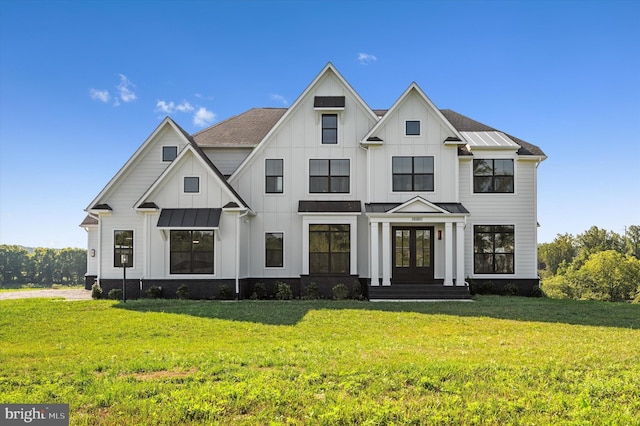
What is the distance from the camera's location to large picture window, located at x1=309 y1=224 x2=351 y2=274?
20531 mm

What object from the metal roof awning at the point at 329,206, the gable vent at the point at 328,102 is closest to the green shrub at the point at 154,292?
the metal roof awning at the point at 329,206

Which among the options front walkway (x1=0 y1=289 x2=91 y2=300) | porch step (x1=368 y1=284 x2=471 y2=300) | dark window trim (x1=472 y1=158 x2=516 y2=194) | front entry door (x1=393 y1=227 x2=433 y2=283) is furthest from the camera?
dark window trim (x1=472 y1=158 x2=516 y2=194)

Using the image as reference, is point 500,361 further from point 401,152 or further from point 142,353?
point 401,152

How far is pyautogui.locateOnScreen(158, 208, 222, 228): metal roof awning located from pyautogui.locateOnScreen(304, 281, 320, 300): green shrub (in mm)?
4758

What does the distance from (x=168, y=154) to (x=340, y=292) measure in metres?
10.2

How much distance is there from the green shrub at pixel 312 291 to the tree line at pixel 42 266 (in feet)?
265

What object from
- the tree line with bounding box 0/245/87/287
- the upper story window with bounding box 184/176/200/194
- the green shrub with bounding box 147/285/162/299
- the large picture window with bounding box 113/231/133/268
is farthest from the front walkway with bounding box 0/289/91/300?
the tree line with bounding box 0/245/87/287

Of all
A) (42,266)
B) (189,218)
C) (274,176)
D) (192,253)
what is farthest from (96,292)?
(42,266)

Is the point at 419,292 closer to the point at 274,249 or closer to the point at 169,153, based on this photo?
the point at 274,249

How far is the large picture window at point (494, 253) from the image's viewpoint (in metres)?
21.7

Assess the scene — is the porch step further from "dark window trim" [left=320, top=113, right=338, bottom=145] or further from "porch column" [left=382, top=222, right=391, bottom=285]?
"dark window trim" [left=320, top=113, right=338, bottom=145]

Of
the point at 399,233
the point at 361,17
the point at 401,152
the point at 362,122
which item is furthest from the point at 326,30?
the point at 399,233

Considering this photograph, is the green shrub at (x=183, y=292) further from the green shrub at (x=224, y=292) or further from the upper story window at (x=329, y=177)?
the upper story window at (x=329, y=177)

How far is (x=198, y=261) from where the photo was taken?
65.1 feet
